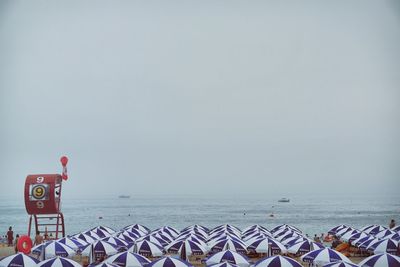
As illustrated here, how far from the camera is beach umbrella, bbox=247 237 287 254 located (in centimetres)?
2697

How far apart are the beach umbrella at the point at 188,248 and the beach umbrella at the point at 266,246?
8.25 ft

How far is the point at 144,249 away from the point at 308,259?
7.91 m

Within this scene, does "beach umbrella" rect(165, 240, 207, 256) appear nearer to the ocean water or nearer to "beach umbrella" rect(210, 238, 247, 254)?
"beach umbrella" rect(210, 238, 247, 254)

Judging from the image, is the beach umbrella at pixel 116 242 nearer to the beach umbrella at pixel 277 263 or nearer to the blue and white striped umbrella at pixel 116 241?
the blue and white striped umbrella at pixel 116 241

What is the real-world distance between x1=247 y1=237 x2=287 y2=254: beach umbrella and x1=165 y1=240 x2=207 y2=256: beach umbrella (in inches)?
99.1

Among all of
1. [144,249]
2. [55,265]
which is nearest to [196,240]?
[144,249]

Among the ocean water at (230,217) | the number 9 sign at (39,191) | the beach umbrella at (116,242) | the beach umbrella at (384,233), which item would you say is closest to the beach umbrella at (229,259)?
the beach umbrella at (116,242)

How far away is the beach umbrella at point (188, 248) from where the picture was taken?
26.2 meters

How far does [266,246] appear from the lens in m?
27.3

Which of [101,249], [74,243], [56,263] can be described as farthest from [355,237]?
[56,263]

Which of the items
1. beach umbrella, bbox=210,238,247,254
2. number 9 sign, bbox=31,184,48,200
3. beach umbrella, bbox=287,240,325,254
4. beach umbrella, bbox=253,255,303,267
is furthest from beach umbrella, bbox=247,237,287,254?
number 9 sign, bbox=31,184,48,200

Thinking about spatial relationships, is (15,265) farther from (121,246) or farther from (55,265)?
(121,246)

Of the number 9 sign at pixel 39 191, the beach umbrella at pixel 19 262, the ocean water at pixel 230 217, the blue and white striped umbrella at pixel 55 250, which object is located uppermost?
the number 9 sign at pixel 39 191

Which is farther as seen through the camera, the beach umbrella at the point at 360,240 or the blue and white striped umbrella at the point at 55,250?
the beach umbrella at the point at 360,240
